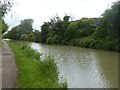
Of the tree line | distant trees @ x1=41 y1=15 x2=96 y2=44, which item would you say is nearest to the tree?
the tree line

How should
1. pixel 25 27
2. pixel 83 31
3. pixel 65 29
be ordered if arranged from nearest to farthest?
pixel 83 31 < pixel 65 29 < pixel 25 27

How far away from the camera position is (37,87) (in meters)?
11.6

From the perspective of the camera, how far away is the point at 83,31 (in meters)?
73.9

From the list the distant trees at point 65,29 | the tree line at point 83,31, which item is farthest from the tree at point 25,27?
the distant trees at point 65,29

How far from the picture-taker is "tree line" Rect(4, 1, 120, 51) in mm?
47688

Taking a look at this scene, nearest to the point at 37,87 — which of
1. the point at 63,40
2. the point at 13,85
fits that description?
the point at 13,85

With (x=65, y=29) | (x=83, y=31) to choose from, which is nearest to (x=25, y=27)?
(x=65, y=29)

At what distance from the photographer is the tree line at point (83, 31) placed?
156ft

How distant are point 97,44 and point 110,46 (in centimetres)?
726

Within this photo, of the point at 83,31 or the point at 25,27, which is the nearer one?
the point at 83,31

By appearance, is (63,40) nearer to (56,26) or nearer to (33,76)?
(56,26)

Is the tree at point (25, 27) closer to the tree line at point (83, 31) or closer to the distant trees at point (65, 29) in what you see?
the tree line at point (83, 31)

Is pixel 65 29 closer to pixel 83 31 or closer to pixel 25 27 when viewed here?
pixel 83 31

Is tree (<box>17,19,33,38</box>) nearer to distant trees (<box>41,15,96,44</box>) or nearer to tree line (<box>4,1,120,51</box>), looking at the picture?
tree line (<box>4,1,120,51</box>)
